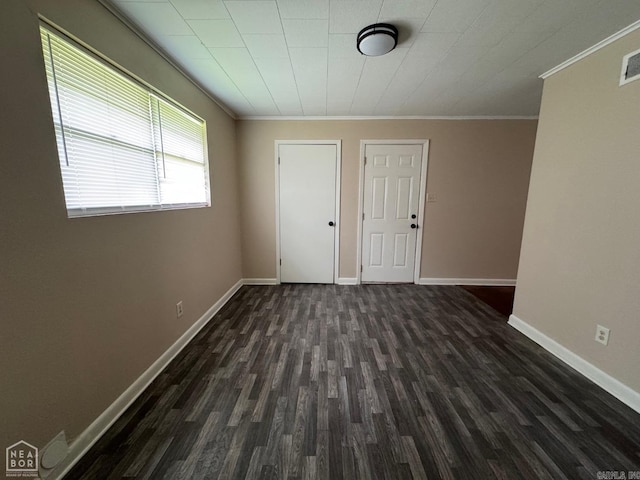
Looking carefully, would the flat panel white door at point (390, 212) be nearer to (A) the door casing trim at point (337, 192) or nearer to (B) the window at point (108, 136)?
(A) the door casing trim at point (337, 192)

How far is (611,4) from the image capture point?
1375 mm

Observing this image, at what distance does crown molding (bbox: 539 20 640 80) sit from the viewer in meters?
1.57

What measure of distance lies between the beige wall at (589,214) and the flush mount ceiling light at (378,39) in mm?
1550

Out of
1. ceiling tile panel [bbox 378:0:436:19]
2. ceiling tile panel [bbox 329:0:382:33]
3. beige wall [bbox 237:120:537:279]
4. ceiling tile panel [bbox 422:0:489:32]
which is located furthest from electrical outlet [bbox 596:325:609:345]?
ceiling tile panel [bbox 329:0:382:33]

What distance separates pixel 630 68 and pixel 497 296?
260 centimetres

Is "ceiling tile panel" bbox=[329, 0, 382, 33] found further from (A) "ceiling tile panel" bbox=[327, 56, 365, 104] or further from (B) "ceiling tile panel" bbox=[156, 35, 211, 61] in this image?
(B) "ceiling tile panel" bbox=[156, 35, 211, 61]

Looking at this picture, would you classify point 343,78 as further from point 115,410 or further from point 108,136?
point 115,410

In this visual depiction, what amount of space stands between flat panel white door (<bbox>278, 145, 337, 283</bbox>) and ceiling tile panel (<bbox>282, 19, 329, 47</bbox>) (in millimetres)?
1732

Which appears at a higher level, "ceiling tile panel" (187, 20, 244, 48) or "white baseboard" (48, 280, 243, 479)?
"ceiling tile panel" (187, 20, 244, 48)

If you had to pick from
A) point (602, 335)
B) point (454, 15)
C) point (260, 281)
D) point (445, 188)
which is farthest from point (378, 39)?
point (260, 281)

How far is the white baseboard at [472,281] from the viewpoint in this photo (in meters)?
3.71

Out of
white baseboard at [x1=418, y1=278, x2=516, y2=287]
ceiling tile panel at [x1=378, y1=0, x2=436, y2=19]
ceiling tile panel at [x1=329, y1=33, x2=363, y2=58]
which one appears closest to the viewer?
ceiling tile panel at [x1=378, y1=0, x2=436, y2=19]

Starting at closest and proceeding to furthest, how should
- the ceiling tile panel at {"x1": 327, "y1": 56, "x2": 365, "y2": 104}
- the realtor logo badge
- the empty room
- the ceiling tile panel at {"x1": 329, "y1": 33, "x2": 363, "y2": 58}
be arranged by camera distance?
the realtor logo badge < the empty room < the ceiling tile panel at {"x1": 329, "y1": 33, "x2": 363, "y2": 58} < the ceiling tile panel at {"x1": 327, "y1": 56, "x2": 365, "y2": 104}

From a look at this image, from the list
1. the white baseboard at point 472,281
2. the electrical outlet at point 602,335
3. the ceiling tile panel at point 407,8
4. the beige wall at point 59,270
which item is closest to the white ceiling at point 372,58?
the ceiling tile panel at point 407,8
